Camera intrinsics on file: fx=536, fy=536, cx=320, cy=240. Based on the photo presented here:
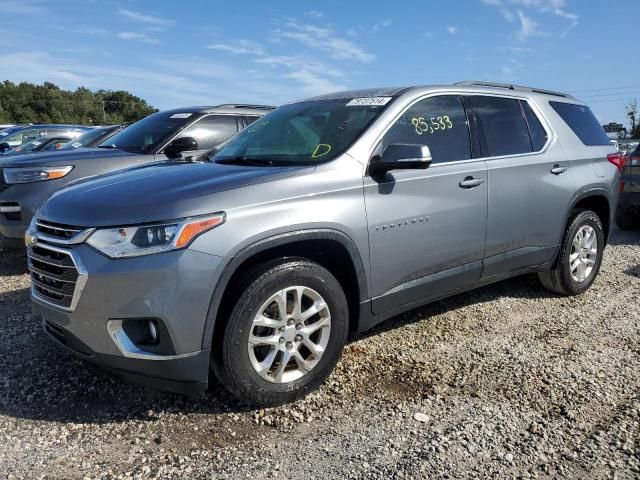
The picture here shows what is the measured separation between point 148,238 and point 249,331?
2.24ft

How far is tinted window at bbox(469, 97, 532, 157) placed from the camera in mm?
3951

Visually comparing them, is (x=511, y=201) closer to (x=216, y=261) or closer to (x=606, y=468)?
(x=606, y=468)

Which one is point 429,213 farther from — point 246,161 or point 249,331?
point 249,331

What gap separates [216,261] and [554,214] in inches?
118

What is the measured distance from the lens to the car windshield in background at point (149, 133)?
238 inches

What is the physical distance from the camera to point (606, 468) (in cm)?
237

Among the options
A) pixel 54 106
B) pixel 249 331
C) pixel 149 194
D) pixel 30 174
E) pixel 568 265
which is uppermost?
pixel 54 106

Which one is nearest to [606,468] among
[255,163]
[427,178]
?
[427,178]

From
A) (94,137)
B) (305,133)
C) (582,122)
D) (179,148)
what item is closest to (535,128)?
(582,122)

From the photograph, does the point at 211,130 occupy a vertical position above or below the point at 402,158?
above

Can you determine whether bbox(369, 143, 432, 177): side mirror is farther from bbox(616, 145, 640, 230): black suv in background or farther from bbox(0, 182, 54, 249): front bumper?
bbox(616, 145, 640, 230): black suv in background

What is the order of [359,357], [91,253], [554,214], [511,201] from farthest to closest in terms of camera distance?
[554,214] → [511,201] → [359,357] → [91,253]

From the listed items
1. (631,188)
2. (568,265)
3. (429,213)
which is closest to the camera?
(429,213)

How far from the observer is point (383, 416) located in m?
2.83
